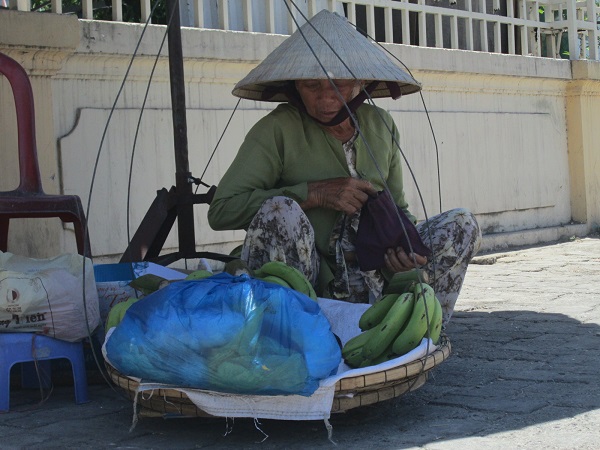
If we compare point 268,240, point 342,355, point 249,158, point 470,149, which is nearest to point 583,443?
point 342,355

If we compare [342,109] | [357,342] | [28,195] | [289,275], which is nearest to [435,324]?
[357,342]

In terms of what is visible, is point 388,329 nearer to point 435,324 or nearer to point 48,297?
point 435,324

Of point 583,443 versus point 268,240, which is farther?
point 268,240

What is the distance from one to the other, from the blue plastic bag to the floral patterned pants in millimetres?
729

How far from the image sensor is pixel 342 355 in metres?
3.06

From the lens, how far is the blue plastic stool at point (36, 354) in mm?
3240

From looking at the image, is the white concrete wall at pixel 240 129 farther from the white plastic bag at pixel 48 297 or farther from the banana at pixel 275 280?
the banana at pixel 275 280

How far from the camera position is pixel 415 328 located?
2982mm

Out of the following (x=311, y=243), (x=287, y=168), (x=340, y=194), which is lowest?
(x=311, y=243)

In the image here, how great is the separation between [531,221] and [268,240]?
5338mm

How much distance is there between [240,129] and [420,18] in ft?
6.85

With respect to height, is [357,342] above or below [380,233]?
below

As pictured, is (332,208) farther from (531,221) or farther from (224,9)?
(531,221)

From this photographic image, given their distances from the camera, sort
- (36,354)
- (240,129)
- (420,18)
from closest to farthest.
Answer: (36,354), (240,129), (420,18)
